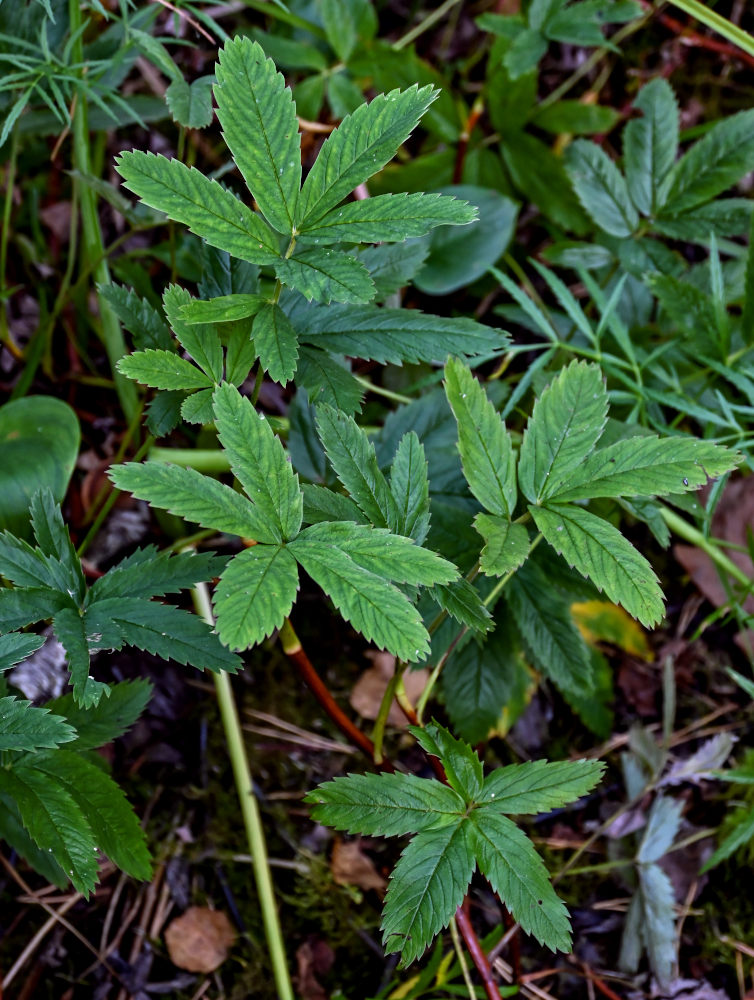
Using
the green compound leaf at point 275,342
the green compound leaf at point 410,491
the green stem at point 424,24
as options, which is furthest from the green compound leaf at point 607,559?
the green stem at point 424,24

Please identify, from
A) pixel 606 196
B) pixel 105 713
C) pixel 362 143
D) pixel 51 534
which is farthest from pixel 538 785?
pixel 606 196

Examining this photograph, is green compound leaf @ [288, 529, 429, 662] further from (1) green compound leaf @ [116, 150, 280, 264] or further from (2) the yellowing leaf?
(2) the yellowing leaf

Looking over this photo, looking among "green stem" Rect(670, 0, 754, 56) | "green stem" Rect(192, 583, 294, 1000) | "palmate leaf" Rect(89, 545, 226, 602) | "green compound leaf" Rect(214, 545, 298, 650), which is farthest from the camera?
"green stem" Rect(670, 0, 754, 56)

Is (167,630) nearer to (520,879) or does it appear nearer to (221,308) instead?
(221,308)

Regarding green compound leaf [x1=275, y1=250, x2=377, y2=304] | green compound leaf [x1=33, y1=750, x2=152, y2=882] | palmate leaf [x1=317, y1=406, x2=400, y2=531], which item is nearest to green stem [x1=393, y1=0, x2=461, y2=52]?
green compound leaf [x1=275, y1=250, x2=377, y2=304]

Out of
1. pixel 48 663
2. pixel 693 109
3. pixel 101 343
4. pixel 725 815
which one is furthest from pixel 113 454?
pixel 693 109
